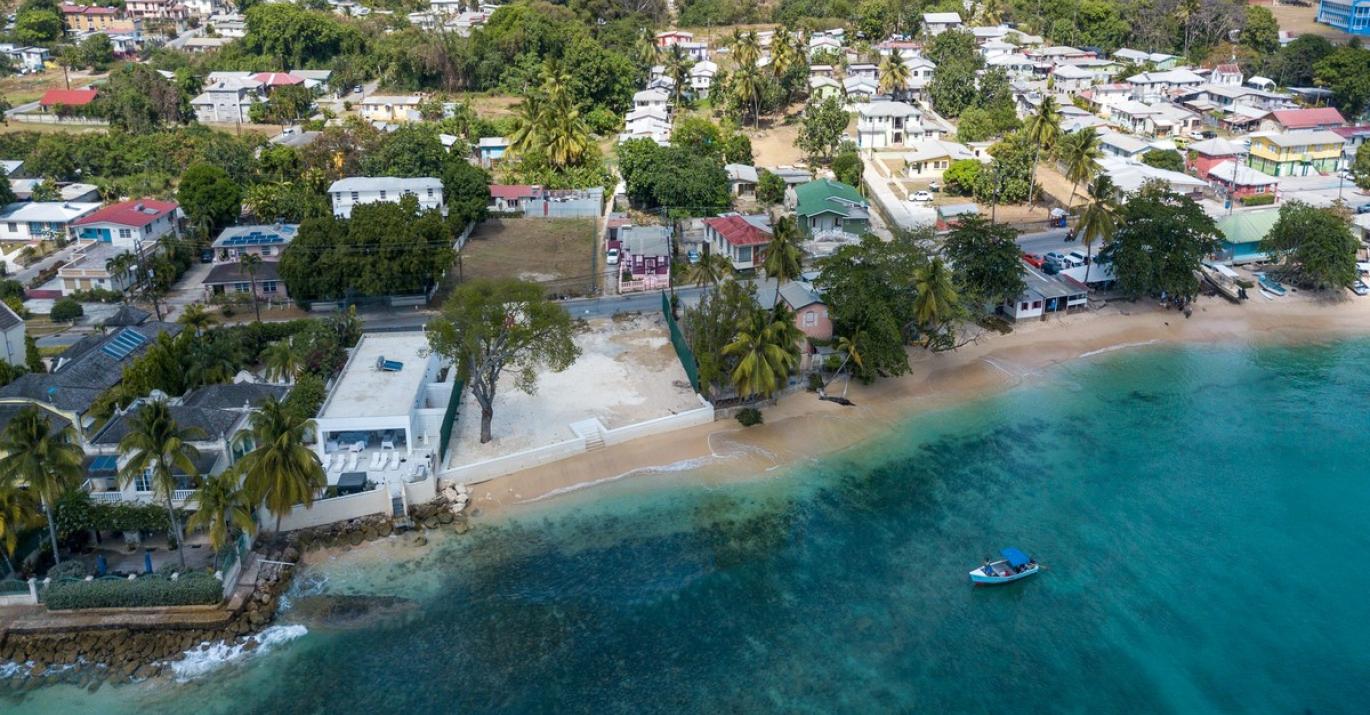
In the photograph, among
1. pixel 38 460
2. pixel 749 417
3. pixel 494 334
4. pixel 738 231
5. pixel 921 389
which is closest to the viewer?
pixel 38 460

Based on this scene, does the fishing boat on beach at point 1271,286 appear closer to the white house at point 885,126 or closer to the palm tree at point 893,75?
the white house at point 885,126

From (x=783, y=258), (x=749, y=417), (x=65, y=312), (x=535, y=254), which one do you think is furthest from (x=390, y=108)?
(x=749, y=417)

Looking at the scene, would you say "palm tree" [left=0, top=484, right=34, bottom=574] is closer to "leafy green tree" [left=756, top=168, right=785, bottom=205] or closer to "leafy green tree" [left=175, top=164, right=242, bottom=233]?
"leafy green tree" [left=175, top=164, right=242, bottom=233]

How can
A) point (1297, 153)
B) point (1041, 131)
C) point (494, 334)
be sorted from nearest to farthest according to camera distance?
point (494, 334) → point (1041, 131) → point (1297, 153)

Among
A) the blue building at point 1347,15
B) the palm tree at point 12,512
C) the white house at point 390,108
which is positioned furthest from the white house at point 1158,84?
the palm tree at point 12,512

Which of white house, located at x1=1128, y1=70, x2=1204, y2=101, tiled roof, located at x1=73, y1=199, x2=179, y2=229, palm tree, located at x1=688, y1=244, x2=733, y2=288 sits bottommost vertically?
palm tree, located at x1=688, y1=244, x2=733, y2=288

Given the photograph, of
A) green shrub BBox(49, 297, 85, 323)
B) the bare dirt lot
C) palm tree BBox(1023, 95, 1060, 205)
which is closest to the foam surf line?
the bare dirt lot

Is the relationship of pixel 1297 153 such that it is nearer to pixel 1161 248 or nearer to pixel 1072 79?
pixel 1072 79
